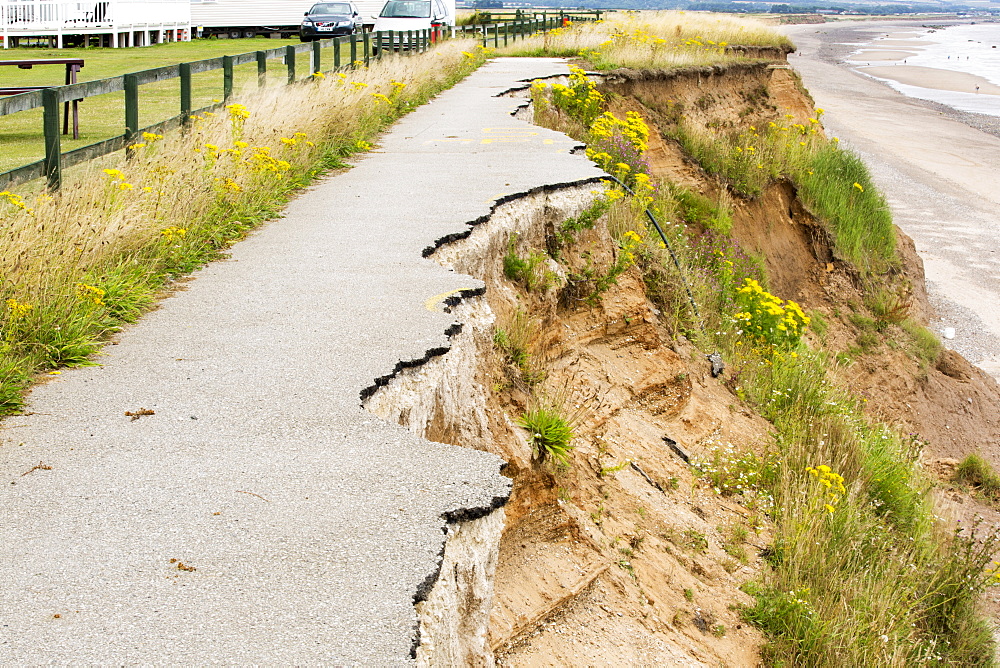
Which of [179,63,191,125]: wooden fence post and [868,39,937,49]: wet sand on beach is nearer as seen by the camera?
[179,63,191,125]: wooden fence post

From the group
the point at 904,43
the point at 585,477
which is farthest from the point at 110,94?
the point at 904,43

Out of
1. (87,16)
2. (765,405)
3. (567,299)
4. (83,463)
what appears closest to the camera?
(83,463)

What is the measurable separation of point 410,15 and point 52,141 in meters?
26.9

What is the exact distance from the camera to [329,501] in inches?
156

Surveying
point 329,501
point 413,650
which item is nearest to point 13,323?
point 329,501

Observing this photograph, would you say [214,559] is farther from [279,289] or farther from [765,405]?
[765,405]

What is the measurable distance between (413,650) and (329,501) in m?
0.99

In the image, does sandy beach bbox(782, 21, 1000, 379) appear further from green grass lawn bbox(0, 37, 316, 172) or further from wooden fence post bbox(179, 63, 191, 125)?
wooden fence post bbox(179, 63, 191, 125)

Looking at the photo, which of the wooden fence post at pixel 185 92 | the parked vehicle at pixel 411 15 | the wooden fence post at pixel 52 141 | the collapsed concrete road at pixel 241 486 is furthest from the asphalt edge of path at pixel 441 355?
the parked vehicle at pixel 411 15

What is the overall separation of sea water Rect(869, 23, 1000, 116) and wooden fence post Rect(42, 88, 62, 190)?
167ft

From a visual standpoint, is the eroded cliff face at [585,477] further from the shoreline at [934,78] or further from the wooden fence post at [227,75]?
the shoreline at [934,78]

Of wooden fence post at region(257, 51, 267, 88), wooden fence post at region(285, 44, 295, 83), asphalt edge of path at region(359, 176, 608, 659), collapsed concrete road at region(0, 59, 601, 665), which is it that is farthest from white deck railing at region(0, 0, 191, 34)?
collapsed concrete road at region(0, 59, 601, 665)

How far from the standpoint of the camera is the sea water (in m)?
56.0

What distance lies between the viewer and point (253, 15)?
4509 centimetres
